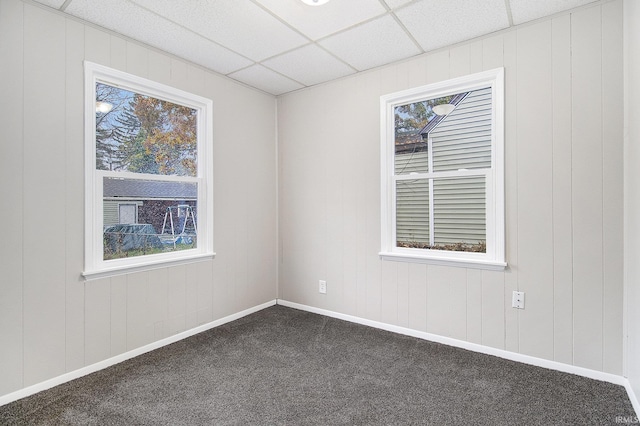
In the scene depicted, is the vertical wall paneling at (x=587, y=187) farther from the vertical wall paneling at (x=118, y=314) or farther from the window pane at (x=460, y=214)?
the vertical wall paneling at (x=118, y=314)

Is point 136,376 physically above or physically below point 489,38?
below

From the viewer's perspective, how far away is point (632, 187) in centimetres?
195

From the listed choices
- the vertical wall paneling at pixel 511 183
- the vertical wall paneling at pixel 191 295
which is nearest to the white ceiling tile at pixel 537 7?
the vertical wall paneling at pixel 511 183

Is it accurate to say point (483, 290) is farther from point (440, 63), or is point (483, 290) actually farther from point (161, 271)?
point (161, 271)

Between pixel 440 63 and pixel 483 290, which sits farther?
pixel 440 63

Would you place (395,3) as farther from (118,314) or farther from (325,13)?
(118,314)

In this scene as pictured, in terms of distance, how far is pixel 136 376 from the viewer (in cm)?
228

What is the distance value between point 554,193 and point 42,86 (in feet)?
11.6

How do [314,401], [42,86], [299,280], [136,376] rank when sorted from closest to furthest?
1. [314,401]
2. [42,86]
3. [136,376]
4. [299,280]

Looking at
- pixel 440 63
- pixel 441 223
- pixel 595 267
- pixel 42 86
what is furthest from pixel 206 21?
pixel 595 267

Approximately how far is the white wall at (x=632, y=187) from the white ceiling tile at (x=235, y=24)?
2112 millimetres

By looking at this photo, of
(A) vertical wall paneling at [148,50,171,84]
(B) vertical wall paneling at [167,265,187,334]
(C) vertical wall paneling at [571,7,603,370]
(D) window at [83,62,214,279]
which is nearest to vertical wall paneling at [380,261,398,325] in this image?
(C) vertical wall paneling at [571,7,603,370]

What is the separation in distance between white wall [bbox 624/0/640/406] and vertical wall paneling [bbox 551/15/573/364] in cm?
29

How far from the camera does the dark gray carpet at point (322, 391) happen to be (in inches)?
72.1
